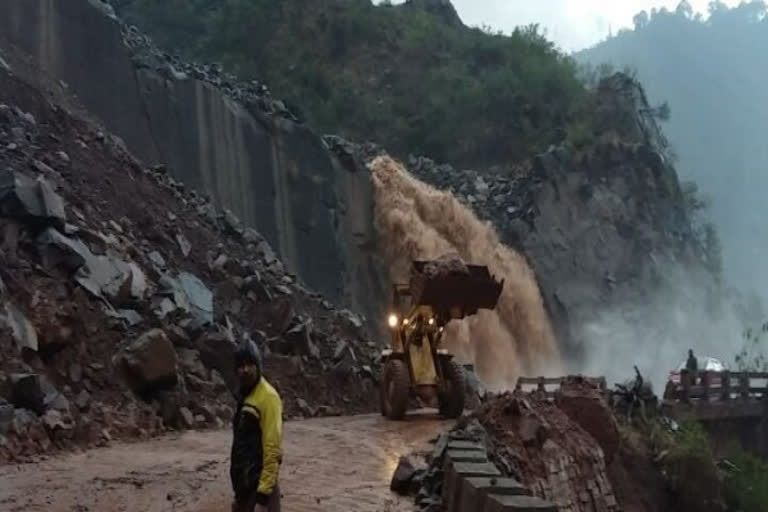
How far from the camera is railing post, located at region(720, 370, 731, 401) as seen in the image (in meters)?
24.2

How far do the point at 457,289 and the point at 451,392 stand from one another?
2.07m

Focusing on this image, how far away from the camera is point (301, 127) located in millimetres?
26766

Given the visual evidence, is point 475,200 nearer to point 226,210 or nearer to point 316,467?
point 226,210

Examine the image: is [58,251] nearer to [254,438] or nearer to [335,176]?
[254,438]

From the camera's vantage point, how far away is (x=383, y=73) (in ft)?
153

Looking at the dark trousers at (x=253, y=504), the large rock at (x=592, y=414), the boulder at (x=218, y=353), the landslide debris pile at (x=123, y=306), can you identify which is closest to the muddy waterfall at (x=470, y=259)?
the landslide debris pile at (x=123, y=306)

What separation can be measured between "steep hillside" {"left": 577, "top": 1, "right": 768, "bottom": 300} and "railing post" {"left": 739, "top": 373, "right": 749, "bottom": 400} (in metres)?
77.9

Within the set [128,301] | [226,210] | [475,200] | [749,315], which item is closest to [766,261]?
[749,315]

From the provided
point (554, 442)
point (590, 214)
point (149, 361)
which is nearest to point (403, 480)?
point (554, 442)

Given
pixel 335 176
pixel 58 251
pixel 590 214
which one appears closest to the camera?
pixel 58 251

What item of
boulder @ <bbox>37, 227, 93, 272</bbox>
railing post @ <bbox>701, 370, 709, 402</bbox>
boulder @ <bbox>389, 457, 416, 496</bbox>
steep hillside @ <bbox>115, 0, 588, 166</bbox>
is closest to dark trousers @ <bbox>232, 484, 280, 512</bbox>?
boulder @ <bbox>389, 457, 416, 496</bbox>

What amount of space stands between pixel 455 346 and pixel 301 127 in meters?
8.41

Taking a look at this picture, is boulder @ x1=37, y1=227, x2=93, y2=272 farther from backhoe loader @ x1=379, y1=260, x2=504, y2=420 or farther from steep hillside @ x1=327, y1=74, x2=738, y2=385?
steep hillside @ x1=327, y1=74, x2=738, y2=385

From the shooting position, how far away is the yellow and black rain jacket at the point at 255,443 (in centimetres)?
457
